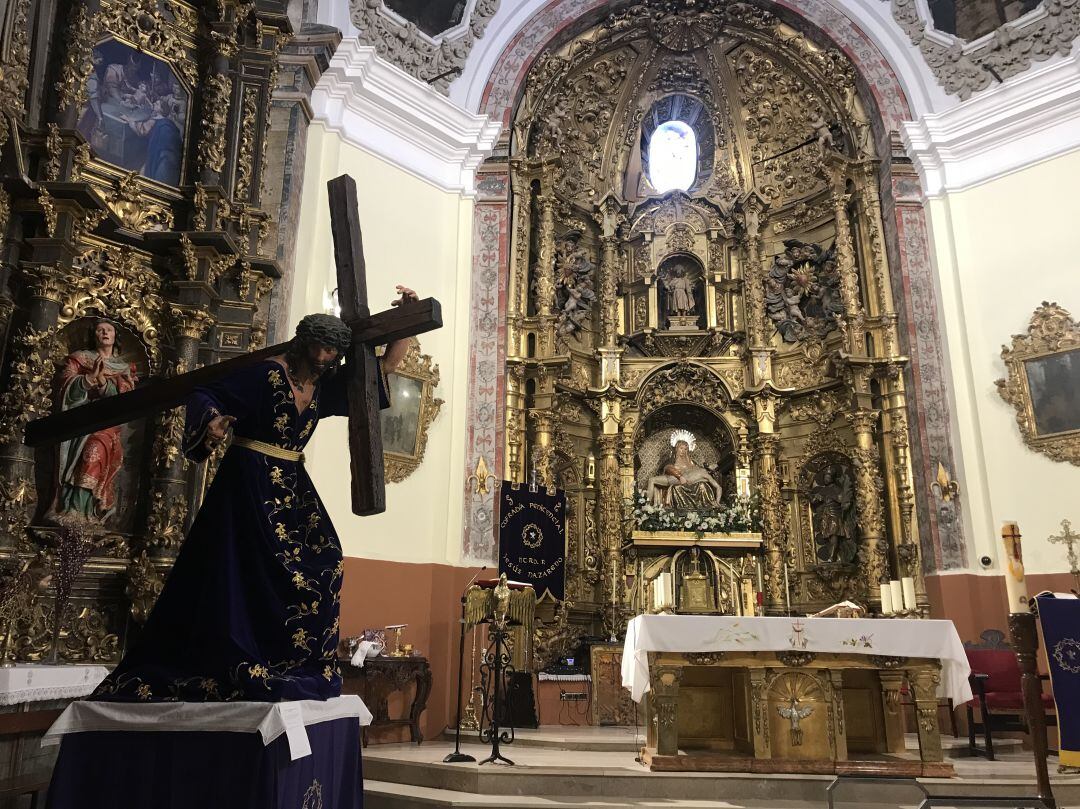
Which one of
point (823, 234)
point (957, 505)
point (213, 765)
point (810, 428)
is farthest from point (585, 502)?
point (213, 765)

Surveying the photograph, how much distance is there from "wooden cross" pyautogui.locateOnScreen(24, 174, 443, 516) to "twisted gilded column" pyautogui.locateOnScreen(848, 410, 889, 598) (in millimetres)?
8706

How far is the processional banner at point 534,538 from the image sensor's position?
10.3 metres

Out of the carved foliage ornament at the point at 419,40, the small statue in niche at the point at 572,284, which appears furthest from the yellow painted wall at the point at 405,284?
the small statue in niche at the point at 572,284

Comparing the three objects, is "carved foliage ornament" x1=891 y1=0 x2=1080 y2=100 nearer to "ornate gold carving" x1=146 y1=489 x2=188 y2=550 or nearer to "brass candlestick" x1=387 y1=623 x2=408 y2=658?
"brass candlestick" x1=387 y1=623 x2=408 y2=658

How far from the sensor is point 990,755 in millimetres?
7422

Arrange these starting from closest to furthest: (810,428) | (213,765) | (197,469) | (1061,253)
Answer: (213,765), (197,469), (1061,253), (810,428)

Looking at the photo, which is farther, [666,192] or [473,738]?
[666,192]

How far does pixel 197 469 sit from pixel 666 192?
9.42 meters

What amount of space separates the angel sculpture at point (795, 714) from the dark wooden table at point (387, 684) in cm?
385

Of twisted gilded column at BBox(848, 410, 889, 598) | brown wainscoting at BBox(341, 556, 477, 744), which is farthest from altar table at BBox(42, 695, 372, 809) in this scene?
twisted gilded column at BBox(848, 410, 889, 598)

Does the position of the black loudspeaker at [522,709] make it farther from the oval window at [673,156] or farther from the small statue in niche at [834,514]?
the oval window at [673,156]

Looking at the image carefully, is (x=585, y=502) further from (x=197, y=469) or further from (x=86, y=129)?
(x=86, y=129)

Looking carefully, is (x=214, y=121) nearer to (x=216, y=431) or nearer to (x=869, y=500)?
(x=216, y=431)

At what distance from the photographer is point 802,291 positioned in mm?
13031
